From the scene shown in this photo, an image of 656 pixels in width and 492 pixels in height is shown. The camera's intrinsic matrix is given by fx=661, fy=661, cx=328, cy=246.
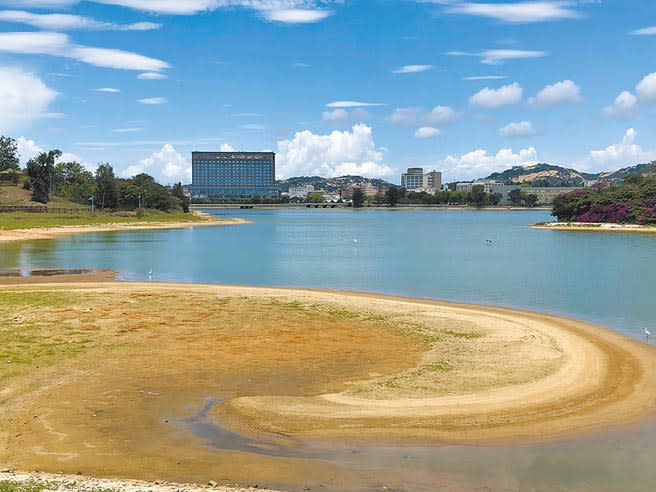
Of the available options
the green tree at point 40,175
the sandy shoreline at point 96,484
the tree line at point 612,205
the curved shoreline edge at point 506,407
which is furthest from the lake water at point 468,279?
the green tree at point 40,175

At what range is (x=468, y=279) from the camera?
50.9m

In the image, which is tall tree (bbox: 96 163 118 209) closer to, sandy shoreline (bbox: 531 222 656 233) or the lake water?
the lake water

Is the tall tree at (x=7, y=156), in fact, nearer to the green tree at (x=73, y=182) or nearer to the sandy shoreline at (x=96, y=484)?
the green tree at (x=73, y=182)

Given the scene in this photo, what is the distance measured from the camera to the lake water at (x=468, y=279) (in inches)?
556

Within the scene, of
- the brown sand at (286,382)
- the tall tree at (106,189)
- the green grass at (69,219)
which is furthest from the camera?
the tall tree at (106,189)

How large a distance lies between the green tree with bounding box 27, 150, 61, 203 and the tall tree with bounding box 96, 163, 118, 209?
1148 cm

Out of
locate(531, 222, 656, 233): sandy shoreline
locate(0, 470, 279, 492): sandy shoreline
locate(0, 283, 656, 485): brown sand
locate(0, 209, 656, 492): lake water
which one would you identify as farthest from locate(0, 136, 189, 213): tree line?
locate(0, 470, 279, 492): sandy shoreline

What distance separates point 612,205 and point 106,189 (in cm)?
11618

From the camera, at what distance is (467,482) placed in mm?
13586

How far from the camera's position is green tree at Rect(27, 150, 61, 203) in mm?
149375

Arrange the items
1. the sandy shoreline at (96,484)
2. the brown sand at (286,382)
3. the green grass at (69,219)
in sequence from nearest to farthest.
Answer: the sandy shoreline at (96,484) < the brown sand at (286,382) < the green grass at (69,219)

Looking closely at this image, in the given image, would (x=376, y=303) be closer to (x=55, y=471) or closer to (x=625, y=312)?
(x=625, y=312)

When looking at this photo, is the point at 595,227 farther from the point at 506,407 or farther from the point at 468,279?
the point at 506,407

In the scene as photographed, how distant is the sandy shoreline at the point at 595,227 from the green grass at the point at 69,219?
301 ft
